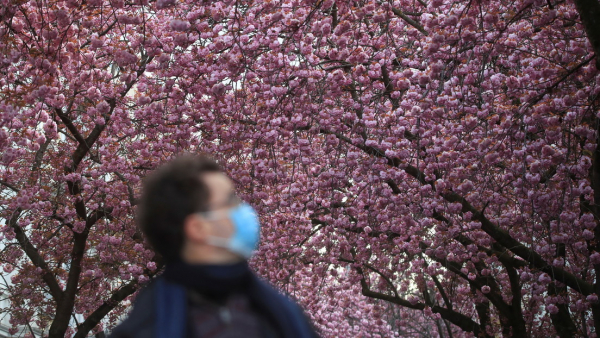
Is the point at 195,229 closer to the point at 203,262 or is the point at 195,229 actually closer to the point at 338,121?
the point at 203,262

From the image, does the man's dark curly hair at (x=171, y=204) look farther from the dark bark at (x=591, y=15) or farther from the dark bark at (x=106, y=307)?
the dark bark at (x=106, y=307)

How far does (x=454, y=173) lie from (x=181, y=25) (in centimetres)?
352

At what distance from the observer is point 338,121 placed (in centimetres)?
852

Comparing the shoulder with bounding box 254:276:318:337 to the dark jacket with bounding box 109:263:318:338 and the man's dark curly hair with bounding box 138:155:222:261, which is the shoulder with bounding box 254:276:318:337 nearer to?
the dark jacket with bounding box 109:263:318:338

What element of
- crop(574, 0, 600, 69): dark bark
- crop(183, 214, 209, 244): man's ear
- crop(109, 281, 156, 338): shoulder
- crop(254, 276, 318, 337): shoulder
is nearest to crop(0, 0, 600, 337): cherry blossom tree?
crop(574, 0, 600, 69): dark bark

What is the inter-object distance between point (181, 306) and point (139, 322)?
11cm

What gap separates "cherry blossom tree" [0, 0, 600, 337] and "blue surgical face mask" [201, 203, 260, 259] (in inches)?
153

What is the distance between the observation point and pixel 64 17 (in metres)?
5.97

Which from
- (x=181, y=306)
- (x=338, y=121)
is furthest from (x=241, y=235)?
(x=338, y=121)

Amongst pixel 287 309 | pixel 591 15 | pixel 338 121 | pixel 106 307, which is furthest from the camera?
pixel 106 307

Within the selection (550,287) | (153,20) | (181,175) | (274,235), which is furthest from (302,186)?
(181,175)

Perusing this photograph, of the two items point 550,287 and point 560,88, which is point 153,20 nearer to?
point 560,88

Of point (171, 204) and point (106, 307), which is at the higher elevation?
point (106, 307)

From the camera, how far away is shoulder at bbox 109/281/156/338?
1.66 meters
